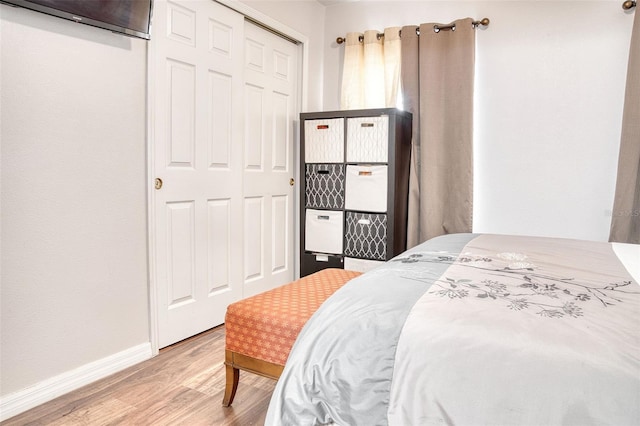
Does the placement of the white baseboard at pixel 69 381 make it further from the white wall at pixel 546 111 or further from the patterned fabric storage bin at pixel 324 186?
the white wall at pixel 546 111

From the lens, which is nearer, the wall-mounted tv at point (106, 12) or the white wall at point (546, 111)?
the wall-mounted tv at point (106, 12)

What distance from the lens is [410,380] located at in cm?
98

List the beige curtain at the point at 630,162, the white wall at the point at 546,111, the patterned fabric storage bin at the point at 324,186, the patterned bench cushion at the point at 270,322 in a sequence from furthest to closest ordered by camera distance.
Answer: the patterned fabric storage bin at the point at 324,186
the white wall at the point at 546,111
the beige curtain at the point at 630,162
the patterned bench cushion at the point at 270,322

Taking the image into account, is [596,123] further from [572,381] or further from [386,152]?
[572,381]

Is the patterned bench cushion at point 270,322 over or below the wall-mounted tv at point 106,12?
below

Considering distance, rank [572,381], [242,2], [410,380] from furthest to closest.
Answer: [242,2], [410,380], [572,381]

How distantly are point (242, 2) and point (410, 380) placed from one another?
270cm

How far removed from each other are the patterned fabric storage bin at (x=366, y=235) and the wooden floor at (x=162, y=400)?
1.35m

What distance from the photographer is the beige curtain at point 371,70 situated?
11.7ft

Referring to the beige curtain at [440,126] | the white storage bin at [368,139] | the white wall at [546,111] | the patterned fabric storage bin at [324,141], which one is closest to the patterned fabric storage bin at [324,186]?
the patterned fabric storage bin at [324,141]

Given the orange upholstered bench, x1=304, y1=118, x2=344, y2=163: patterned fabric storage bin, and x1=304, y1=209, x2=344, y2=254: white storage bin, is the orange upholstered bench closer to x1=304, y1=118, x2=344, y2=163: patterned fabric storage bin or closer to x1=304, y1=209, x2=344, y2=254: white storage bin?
x1=304, y1=209, x2=344, y2=254: white storage bin

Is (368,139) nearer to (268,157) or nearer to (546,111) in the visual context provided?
(268,157)

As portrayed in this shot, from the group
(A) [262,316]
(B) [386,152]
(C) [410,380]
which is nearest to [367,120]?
(B) [386,152]

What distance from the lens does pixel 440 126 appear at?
336cm
